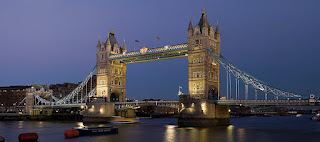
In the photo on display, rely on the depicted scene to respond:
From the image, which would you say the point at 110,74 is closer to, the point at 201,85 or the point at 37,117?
the point at 201,85

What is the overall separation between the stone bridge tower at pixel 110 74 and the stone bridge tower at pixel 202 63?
20884mm

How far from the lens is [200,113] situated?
2415 inches

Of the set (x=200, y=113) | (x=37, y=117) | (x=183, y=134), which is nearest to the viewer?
(x=183, y=134)

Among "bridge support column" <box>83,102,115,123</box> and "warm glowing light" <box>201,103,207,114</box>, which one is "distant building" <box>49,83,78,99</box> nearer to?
"bridge support column" <box>83,102,115,123</box>

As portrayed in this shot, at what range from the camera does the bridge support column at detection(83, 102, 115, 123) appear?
7906cm

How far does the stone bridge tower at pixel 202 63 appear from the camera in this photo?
64.6 meters

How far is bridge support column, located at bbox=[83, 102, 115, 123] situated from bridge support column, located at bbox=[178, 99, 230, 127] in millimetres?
21763

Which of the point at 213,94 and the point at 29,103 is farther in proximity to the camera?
the point at 29,103

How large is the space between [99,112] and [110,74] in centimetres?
949

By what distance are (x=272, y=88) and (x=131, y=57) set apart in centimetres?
3351

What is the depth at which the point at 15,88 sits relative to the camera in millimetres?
161750

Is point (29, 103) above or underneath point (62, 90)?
underneath

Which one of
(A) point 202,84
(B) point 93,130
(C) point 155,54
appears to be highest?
(C) point 155,54

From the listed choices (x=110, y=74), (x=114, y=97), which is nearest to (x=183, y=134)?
(x=110, y=74)
